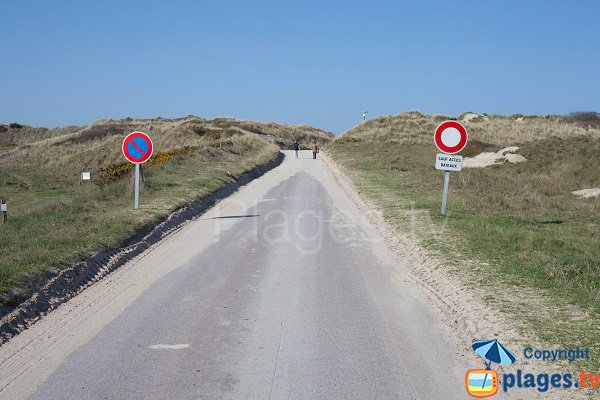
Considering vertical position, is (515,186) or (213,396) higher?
(515,186)

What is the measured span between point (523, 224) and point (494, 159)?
24904 mm

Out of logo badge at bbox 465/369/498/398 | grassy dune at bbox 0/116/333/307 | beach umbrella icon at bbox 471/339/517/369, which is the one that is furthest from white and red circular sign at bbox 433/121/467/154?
logo badge at bbox 465/369/498/398

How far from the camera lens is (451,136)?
46.7 feet

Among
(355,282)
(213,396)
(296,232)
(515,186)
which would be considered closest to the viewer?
(213,396)

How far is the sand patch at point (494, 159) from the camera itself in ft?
120

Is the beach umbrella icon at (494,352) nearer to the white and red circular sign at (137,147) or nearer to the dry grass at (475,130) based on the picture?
the white and red circular sign at (137,147)

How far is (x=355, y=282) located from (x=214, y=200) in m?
12.2

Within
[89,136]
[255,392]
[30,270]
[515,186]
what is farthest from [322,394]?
[89,136]

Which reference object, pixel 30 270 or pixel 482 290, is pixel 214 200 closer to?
pixel 30 270

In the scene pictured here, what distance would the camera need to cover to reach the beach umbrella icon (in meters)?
5.66

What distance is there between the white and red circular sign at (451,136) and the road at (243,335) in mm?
4195

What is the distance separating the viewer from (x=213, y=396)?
499 centimetres

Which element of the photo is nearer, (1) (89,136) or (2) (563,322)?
(2) (563,322)

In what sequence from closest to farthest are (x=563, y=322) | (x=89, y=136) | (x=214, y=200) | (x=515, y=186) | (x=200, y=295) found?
(x=563, y=322) → (x=200, y=295) → (x=214, y=200) → (x=515, y=186) → (x=89, y=136)
